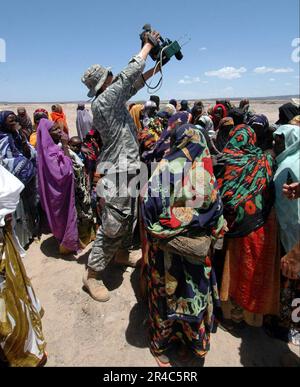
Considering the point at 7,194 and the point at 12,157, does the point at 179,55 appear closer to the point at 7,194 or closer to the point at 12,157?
the point at 7,194

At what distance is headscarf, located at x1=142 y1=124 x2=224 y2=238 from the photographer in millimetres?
1937

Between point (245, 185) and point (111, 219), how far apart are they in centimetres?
144

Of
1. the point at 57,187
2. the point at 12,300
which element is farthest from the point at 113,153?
the point at 12,300

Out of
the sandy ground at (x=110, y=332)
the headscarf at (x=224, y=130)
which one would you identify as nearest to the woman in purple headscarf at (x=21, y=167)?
the sandy ground at (x=110, y=332)

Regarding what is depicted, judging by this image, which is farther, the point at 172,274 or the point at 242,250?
the point at 242,250

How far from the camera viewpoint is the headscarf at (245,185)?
2.27 m

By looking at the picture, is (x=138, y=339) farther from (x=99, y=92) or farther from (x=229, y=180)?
(x=99, y=92)

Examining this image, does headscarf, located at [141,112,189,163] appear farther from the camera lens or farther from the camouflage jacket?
the camera lens

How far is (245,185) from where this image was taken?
90.7 inches

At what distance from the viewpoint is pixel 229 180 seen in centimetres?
238

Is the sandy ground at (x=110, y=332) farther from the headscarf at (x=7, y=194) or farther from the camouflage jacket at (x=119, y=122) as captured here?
the camouflage jacket at (x=119, y=122)

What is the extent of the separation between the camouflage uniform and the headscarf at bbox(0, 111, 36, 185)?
1497 mm

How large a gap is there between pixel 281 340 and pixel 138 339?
1378mm
